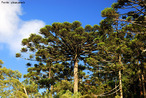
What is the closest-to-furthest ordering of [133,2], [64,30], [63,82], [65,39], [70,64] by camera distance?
1. [133,2]
2. [64,30]
3. [65,39]
4. [70,64]
5. [63,82]

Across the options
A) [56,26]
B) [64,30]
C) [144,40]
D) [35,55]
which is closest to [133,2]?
[144,40]

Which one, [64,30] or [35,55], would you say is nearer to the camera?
[64,30]

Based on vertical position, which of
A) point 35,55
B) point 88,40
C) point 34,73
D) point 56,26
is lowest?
point 34,73

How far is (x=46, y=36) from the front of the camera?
15.1 meters

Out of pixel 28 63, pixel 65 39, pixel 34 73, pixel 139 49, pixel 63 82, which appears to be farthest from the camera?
pixel 34 73

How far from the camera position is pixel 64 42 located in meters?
15.5

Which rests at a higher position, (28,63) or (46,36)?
(46,36)

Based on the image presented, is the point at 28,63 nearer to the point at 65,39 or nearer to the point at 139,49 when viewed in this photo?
the point at 65,39

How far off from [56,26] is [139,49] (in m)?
7.98

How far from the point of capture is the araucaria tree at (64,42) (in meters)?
14.2

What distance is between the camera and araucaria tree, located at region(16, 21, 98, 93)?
14155 mm

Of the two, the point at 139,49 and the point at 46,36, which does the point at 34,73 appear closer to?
the point at 46,36

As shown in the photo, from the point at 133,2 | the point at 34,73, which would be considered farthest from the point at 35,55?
the point at 133,2

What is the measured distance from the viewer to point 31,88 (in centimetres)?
1437
